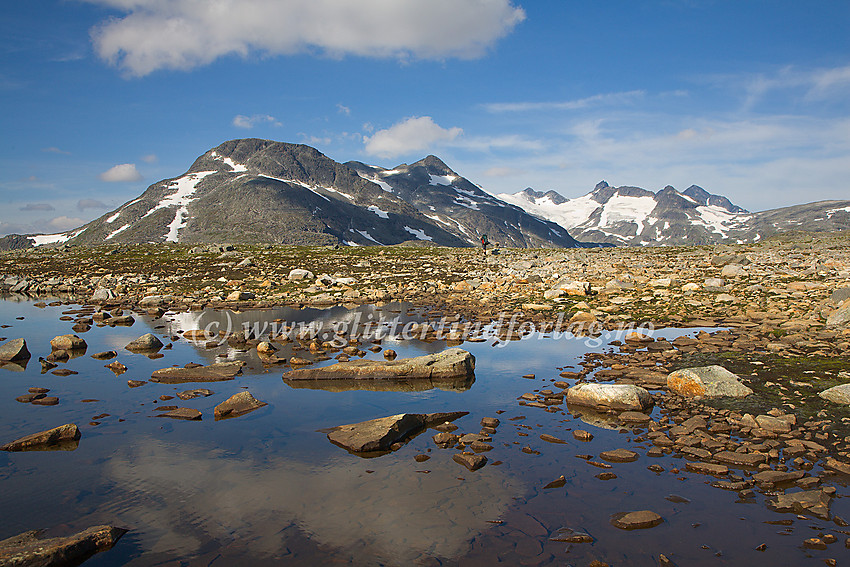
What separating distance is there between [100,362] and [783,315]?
30.9 m

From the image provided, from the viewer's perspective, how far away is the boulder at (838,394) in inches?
519

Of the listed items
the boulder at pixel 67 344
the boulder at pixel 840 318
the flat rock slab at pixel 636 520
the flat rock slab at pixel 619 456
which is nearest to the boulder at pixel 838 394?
the flat rock slab at pixel 619 456

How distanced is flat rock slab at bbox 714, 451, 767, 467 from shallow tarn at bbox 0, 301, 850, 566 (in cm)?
83

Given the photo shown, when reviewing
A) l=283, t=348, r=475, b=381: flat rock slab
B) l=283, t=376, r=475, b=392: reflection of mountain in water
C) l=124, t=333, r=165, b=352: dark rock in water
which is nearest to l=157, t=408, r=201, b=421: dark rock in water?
l=283, t=376, r=475, b=392: reflection of mountain in water

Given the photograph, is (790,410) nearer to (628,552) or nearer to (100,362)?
(628,552)

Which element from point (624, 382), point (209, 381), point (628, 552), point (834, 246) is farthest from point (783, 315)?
point (834, 246)

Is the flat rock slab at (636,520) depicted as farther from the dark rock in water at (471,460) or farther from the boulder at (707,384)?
the boulder at (707,384)

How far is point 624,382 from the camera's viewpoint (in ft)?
53.2

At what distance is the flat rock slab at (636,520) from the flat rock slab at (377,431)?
540 cm

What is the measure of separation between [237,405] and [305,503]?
20.1 feet

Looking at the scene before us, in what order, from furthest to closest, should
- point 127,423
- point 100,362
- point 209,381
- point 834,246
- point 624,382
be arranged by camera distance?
point 834,246 → point 100,362 → point 209,381 → point 624,382 → point 127,423

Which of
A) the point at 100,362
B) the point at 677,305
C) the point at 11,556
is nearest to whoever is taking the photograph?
the point at 11,556

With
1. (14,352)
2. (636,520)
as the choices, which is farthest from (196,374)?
(636,520)

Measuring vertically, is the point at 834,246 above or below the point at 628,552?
above
